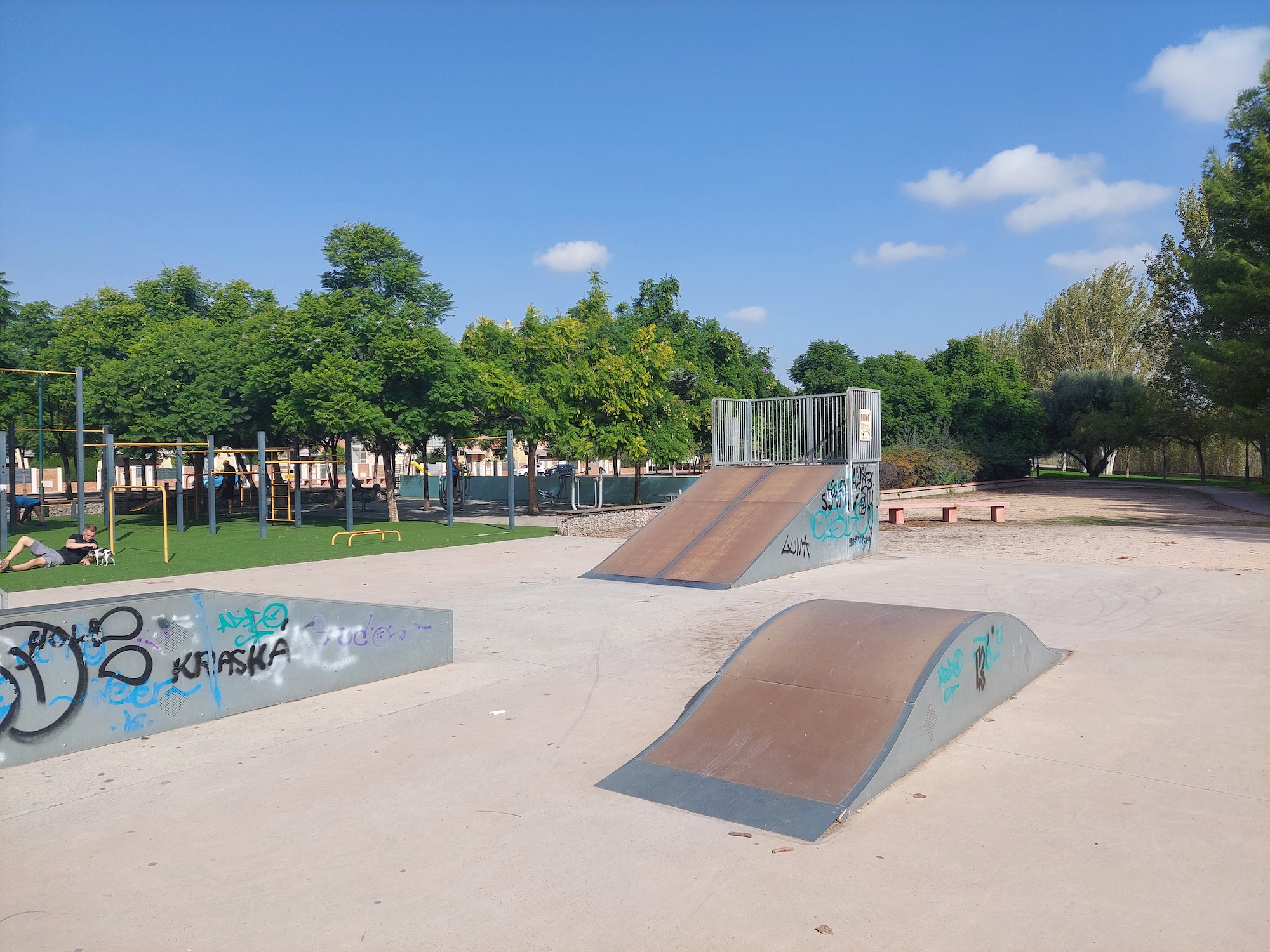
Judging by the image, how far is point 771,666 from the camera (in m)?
6.38

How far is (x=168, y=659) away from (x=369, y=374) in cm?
1884

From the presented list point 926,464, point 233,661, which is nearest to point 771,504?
point 233,661

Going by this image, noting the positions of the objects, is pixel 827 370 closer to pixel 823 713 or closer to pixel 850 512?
pixel 850 512

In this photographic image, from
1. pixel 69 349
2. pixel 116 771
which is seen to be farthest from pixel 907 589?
pixel 69 349

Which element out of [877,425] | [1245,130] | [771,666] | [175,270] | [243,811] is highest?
[1245,130]

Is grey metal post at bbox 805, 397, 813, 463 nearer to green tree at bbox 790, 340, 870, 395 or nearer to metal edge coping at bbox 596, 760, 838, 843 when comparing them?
metal edge coping at bbox 596, 760, 838, 843

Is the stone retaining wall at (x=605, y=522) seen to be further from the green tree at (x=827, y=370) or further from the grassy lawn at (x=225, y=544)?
the green tree at (x=827, y=370)

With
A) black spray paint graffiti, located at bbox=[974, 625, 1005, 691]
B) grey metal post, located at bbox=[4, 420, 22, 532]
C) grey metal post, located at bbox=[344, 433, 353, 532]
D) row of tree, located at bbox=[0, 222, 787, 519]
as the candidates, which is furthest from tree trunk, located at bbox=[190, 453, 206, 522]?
black spray paint graffiti, located at bbox=[974, 625, 1005, 691]

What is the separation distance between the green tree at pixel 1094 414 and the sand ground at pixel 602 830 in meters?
38.9

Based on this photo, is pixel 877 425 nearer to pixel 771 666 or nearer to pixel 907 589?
pixel 907 589

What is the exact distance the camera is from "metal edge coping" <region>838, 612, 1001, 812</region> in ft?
16.0

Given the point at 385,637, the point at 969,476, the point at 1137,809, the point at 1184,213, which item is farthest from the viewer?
the point at 1184,213

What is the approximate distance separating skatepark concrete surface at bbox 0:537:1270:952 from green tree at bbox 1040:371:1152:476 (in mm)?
39845

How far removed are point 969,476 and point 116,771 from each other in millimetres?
38479
